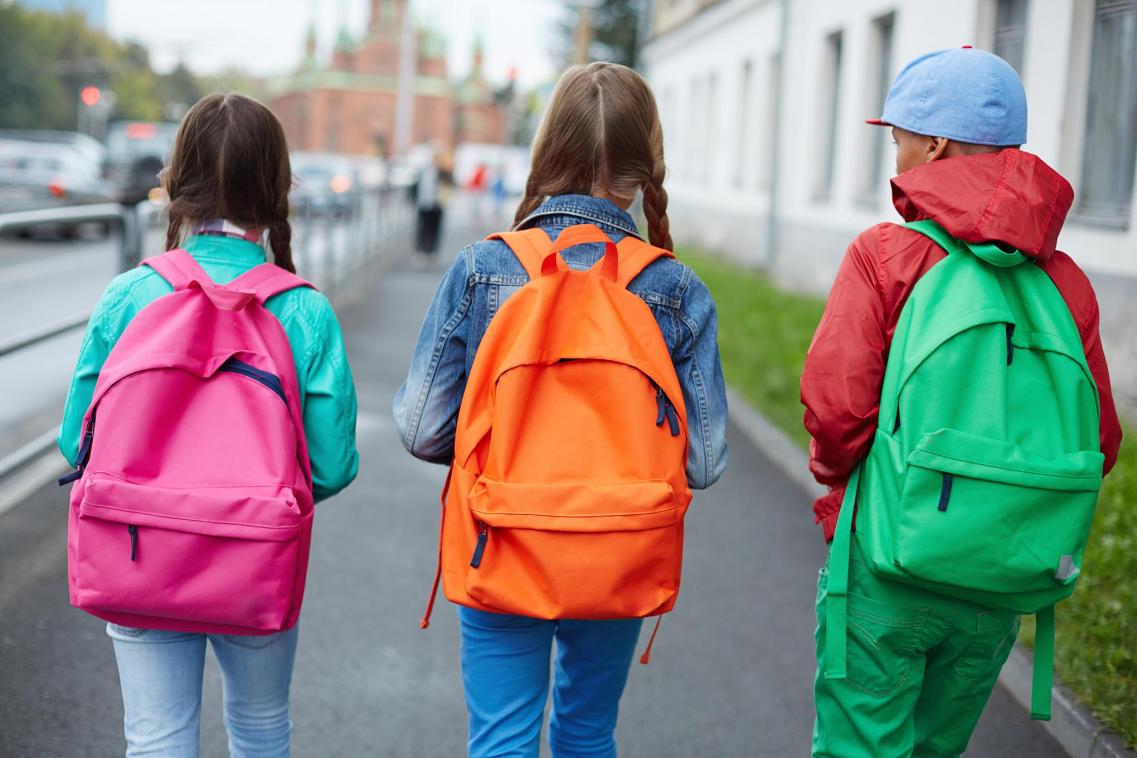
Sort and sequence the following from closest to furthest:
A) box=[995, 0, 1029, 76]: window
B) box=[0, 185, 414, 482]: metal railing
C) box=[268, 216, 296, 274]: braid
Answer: box=[268, 216, 296, 274]: braid
box=[0, 185, 414, 482]: metal railing
box=[995, 0, 1029, 76]: window

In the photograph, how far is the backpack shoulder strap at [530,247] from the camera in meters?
2.61

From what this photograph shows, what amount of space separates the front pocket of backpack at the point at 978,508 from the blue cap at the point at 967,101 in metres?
0.62

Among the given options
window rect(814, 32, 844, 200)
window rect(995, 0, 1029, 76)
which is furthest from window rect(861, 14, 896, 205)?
window rect(995, 0, 1029, 76)

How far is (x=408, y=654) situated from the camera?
4910 mm

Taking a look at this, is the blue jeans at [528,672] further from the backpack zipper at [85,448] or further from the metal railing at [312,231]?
the metal railing at [312,231]

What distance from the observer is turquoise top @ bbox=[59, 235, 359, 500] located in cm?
273

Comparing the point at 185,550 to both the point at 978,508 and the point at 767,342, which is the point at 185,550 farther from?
the point at 767,342

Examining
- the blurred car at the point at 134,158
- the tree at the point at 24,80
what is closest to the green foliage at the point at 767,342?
the blurred car at the point at 134,158

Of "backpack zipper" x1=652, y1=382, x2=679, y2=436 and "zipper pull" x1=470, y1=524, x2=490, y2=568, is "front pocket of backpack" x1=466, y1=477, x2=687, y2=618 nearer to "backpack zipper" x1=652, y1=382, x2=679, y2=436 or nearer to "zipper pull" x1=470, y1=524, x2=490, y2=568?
"zipper pull" x1=470, y1=524, x2=490, y2=568

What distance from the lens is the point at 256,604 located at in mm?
2541

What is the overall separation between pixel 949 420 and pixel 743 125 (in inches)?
913

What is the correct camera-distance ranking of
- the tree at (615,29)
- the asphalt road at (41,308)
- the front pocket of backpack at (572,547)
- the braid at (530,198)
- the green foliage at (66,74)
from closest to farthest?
the front pocket of backpack at (572,547) → the braid at (530,198) → the asphalt road at (41,308) → the tree at (615,29) → the green foliage at (66,74)

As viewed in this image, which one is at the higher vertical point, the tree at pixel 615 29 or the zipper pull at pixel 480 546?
the tree at pixel 615 29

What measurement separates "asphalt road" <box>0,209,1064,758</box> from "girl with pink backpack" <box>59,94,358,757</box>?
Answer: 138 centimetres
